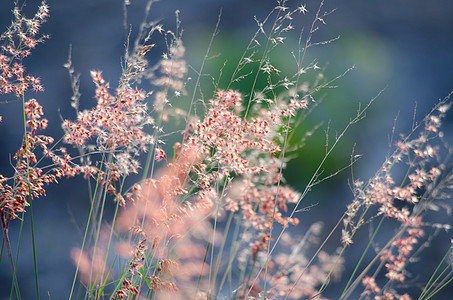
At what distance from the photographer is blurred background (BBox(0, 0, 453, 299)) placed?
195 inches

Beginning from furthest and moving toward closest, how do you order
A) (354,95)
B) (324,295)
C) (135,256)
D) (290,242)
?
(354,95), (324,295), (290,242), (135,256)

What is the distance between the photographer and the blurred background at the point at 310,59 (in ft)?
16.2

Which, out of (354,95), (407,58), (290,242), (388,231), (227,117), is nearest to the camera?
(227,117)

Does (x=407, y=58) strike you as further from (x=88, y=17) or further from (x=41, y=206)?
(x=41, y=206)


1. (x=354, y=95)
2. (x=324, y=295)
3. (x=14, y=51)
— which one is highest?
(x=14, y=51)

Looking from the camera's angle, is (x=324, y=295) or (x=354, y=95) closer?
(x=324, y=295)

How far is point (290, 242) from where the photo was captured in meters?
4.30

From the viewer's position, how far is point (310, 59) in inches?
217

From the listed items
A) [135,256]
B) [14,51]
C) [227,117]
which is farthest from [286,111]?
[14,51]

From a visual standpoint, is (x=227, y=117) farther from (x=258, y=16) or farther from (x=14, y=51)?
(x=258, y=16)

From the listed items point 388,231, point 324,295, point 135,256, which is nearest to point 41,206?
point 324,295

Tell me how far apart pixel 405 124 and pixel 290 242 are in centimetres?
235

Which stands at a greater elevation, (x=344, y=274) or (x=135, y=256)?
(x=135, y=256)

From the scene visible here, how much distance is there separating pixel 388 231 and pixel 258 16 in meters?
3.21
